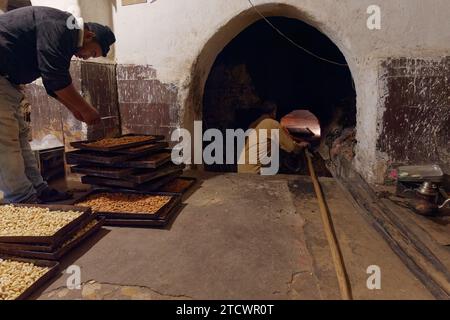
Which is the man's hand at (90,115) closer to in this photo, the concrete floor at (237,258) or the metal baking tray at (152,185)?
the metal baking tray at (152,185)

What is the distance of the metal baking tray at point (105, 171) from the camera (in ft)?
9.35

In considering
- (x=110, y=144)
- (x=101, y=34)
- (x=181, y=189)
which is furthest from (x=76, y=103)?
(x=181, y=189)

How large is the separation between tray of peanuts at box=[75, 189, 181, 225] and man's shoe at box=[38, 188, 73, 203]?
0.37 meters

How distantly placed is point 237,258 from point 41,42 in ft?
7.66

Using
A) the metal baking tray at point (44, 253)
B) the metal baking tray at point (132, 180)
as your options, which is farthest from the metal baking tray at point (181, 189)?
the metal baking tray at point (44, 253)

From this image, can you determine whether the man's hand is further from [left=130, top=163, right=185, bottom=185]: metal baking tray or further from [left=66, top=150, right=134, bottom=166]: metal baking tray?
[left=130, top=163, right=185, bottom=185]: metal baking tray

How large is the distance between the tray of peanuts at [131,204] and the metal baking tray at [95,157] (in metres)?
0.32

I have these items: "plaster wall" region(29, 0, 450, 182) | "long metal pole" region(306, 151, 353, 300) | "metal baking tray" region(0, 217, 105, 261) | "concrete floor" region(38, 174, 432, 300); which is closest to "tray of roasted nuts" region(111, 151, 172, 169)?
"concrete floor" region(38, 174, 432, 300)

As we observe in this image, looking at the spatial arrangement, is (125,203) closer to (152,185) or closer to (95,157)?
(152,185)

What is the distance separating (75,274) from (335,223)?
2022 millimetres

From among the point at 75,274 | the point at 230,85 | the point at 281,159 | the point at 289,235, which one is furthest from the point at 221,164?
the point at 75,274

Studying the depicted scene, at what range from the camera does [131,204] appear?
2781 millimetres
